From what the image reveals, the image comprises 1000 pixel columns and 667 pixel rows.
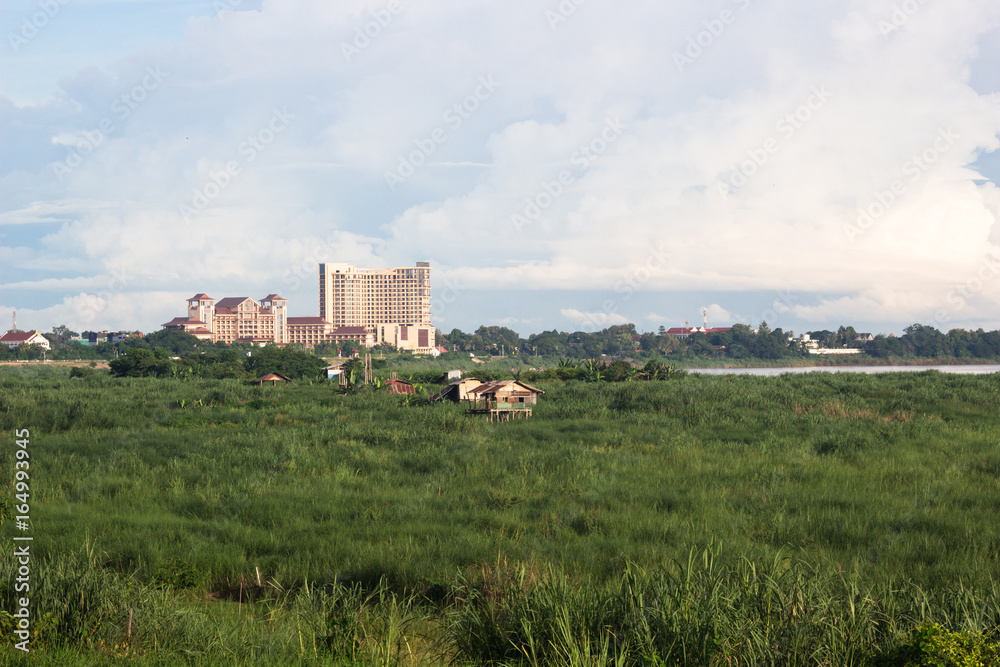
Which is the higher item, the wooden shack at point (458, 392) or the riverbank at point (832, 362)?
the wooden shack at point (458, 392)

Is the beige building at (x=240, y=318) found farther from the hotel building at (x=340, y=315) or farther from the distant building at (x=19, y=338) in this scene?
the distant building at (x=19, y=338)

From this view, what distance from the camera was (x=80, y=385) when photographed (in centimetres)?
4588

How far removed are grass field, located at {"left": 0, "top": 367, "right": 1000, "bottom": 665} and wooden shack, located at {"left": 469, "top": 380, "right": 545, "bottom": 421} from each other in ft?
6.64

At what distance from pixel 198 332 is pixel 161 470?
128154 mm

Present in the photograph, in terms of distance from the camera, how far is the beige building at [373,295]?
186750mm

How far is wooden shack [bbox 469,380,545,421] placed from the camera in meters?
28.5

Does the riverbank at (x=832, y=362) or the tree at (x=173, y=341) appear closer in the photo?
the tree at (x=173, y=341)

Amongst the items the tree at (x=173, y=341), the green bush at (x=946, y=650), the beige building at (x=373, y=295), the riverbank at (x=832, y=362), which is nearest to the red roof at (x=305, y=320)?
the beige building at (x=373, y=295)

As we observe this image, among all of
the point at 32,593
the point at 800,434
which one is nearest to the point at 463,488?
the point at 32,593

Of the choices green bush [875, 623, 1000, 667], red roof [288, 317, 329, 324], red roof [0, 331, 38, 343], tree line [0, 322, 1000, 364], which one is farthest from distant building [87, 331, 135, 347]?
green bush [875, 623, 1000, 667]

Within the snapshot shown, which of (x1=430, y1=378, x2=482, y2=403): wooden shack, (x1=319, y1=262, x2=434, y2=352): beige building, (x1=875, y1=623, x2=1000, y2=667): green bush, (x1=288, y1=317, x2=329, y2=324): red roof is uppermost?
(x1=319, y1=262, x2=434, y2=352): beige building

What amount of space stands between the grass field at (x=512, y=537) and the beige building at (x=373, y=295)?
161 m

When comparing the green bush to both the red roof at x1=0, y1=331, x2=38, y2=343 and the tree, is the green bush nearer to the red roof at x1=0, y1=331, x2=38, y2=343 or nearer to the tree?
the tree

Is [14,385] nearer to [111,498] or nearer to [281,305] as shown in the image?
[111,498]
